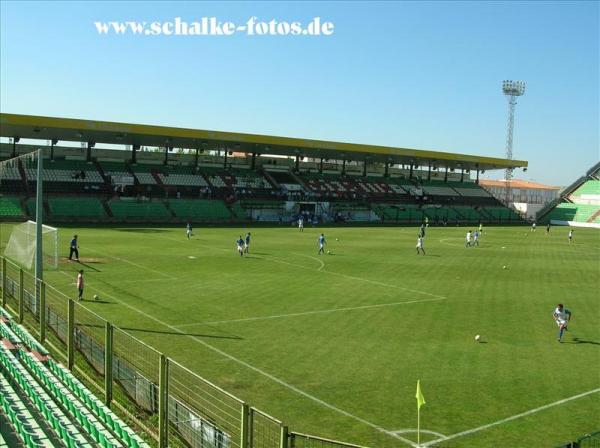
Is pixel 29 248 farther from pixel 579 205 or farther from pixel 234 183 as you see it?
pixel 579 205

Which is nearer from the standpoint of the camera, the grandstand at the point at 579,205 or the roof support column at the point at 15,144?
the roof support column at the point at 15,144

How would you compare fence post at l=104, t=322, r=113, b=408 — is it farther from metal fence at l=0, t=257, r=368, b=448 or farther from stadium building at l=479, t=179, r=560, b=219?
stadium building at l=479, t=179, r=560, b=219

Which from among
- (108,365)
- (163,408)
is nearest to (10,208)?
(108,365)

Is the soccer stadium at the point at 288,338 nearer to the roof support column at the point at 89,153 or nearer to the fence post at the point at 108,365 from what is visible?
the fence post at the point at 108,365

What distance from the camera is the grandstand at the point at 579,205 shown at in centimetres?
9881

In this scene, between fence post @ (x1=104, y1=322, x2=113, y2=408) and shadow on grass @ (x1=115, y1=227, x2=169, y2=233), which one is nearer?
fence post @ (x1=104, y1=322, x2=113, y2=408)

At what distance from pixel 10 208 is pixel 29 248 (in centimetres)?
3310

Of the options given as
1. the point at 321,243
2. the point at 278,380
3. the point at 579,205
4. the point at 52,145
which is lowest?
the point at 278,380

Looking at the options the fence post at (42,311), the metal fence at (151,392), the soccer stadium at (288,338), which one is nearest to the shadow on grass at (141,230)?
the soccer stadium at (288,338)

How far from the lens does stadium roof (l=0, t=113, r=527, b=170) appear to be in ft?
206

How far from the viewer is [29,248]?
28766 mm

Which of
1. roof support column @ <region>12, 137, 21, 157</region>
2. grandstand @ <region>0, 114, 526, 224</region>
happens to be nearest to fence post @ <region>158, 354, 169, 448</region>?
grandstand @ <region>0, 114, 526, 224</region>

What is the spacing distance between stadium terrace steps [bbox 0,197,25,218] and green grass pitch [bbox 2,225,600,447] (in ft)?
75.4

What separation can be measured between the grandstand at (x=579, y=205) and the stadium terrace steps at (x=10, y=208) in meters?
86.1
